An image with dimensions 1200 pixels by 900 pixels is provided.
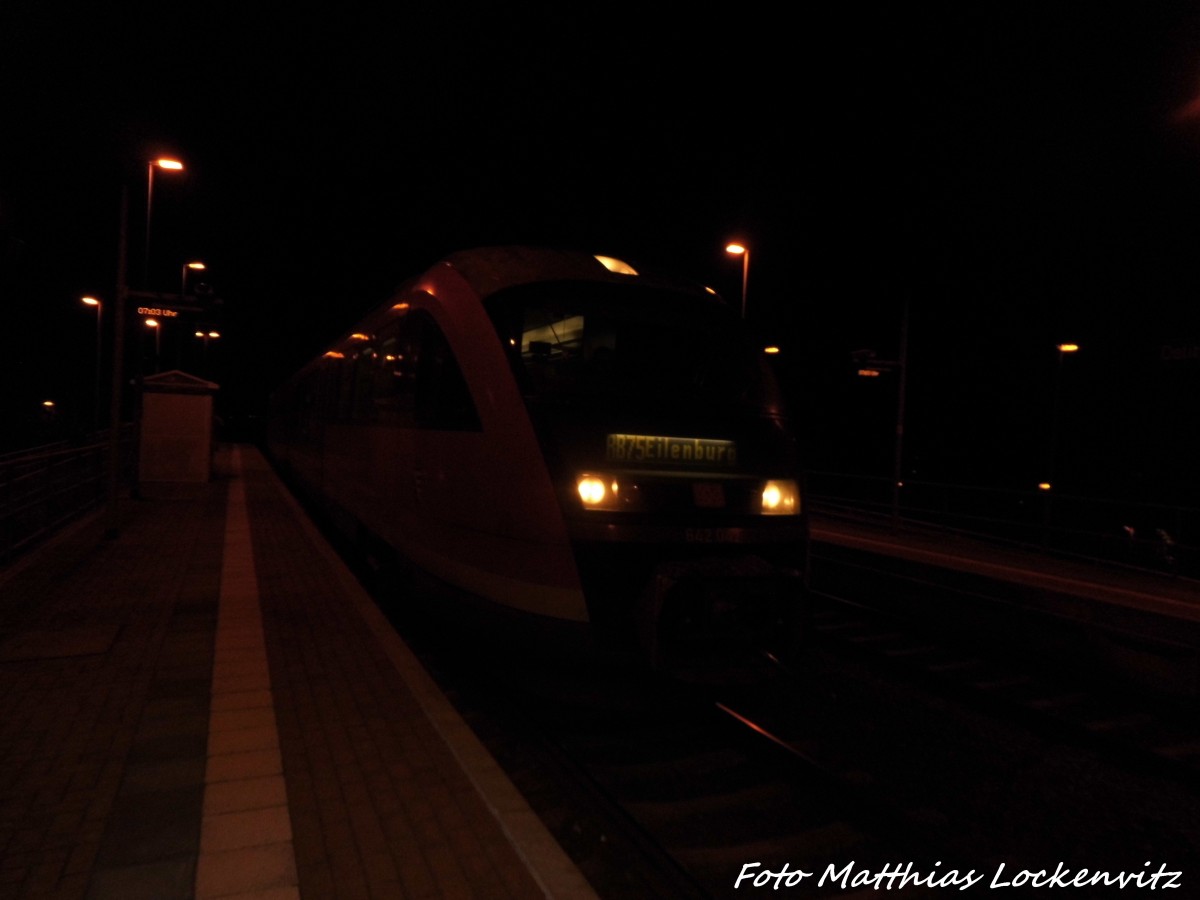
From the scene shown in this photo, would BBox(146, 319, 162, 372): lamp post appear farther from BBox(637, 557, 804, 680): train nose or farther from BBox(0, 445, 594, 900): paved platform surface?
BBox(637, 557, 804, 680): train nose

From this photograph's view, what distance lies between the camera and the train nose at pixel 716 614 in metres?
5.26

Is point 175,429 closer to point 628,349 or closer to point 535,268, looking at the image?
point 535,268

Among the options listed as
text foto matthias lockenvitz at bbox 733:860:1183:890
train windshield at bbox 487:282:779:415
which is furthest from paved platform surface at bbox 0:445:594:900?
train windshield at bbox 487:282:779:415

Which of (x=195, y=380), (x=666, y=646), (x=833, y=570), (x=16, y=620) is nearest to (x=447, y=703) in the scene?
(x=666, y=646)

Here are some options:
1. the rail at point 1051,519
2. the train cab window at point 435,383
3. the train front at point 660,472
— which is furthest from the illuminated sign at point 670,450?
the rail at point 1051,519

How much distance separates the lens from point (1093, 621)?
343 inches

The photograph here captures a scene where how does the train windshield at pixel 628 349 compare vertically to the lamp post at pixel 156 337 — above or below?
below

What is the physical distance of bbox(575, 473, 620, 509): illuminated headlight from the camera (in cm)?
530

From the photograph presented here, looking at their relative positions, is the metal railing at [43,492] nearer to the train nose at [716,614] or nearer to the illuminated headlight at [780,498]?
the train nose at [716,614]

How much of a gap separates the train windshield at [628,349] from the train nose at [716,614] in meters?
1.16

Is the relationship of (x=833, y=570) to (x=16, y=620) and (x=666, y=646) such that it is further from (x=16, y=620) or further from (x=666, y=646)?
(x=16, y=620)

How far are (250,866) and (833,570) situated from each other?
9.93 metres

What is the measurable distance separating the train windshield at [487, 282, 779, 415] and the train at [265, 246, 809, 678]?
0.5 inches

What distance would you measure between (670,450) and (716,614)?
43.7 inches
